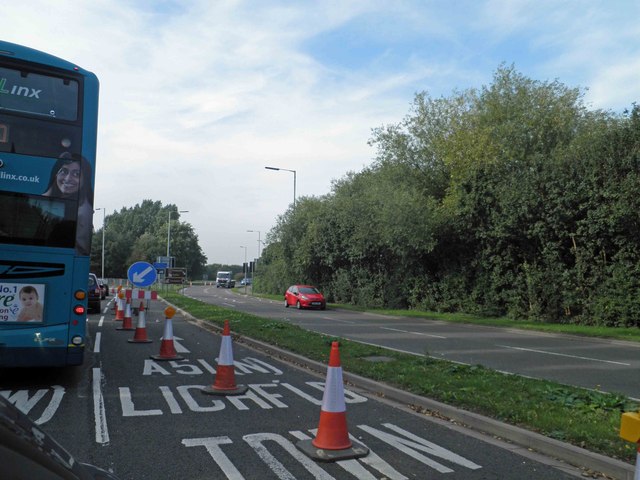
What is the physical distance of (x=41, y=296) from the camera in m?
7.78

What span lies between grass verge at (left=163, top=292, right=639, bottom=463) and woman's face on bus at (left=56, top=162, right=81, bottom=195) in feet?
18.0

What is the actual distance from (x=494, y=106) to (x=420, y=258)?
958 cm

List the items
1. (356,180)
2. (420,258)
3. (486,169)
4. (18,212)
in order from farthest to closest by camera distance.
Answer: (356,180), (420,258), (486,169), (18,212)

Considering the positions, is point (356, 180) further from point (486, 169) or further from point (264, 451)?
point (264, 451)

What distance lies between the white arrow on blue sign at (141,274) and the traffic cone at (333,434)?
37.0ft

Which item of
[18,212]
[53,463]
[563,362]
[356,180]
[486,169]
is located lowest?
[563,362]

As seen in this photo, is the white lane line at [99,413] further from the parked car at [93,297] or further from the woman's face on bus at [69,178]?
the parked car at [93,297]

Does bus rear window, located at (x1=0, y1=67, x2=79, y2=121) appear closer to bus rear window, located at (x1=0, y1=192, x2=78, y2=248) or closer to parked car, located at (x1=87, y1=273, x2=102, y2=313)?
bus rear window, located at (x1=0, y1=192, x2=78, y2=248)

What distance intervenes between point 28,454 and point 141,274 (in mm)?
14734

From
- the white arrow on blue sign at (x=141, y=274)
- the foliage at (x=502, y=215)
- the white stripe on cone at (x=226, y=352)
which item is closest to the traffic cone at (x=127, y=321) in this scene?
the white arrow on blue sign at (x=141, y=274)

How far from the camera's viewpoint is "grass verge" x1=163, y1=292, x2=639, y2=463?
223 inches

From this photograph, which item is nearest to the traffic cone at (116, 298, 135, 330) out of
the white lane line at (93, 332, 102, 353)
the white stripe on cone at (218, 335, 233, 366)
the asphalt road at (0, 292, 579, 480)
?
the white lane line at (93, 332, 102, 353)

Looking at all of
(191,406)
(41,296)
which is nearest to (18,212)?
(41,296)

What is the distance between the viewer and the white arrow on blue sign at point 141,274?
615 inches
